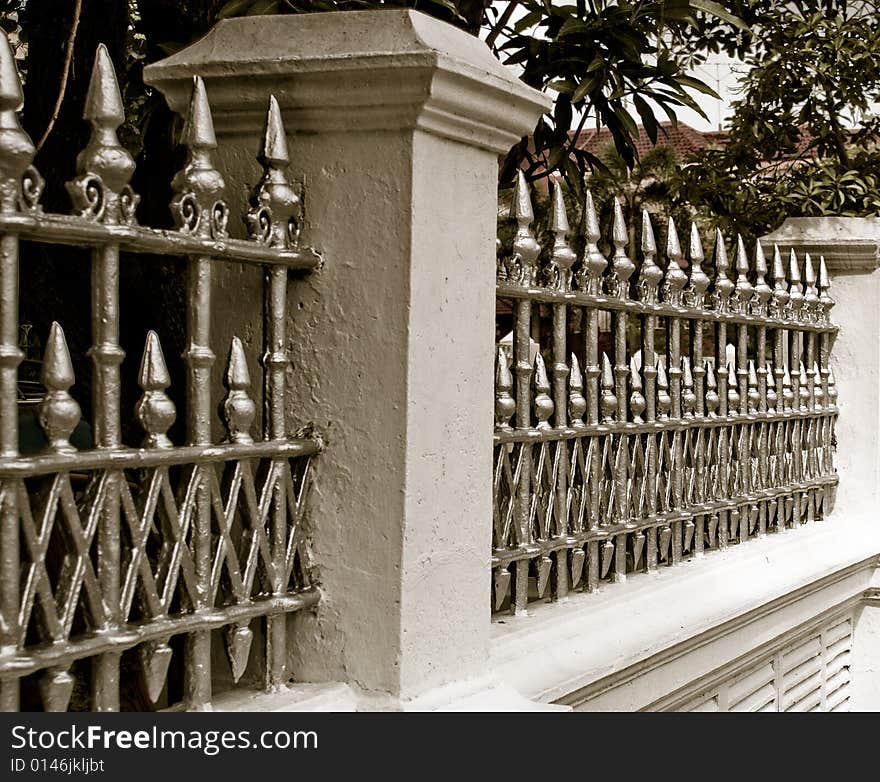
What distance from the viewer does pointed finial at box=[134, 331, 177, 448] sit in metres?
2.16

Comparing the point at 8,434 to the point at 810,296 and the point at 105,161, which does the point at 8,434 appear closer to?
the point at 105,161

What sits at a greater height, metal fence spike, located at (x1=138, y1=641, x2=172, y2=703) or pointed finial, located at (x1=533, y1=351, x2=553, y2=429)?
pointed finial, located at (x1=533, y1=351, x2=553, y2=429)

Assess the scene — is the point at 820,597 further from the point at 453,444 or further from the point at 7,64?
the point at 7,64

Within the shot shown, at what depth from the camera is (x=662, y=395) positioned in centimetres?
381

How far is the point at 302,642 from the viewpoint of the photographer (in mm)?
2471

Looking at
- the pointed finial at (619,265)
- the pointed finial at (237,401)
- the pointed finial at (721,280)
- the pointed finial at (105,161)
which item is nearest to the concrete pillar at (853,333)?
the pointed finial at (721,280)

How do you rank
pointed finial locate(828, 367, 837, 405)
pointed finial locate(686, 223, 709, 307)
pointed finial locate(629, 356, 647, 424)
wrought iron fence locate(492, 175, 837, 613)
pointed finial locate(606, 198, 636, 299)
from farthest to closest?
pointed finial locate(828, 367, 837, 405) → pointed finial locate(686, 223, 709, 307) → pointed finial locate(629, 356, 647, 424) → pointed finial locate(606, 198, 636, 299) → wrought iron fence locate(492, 175, 837, 613)

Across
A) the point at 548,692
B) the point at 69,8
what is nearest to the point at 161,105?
the point at 69,8

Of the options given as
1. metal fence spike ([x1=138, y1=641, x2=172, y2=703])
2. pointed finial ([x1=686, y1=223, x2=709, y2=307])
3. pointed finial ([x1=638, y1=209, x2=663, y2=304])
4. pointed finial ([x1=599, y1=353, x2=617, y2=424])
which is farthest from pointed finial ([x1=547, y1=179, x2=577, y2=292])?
metal fence spike ([x1=138, y1=641, x2=172, y2=703])

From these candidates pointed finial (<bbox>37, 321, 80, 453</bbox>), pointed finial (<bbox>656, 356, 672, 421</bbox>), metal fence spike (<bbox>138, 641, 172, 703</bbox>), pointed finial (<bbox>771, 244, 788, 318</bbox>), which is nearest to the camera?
pointed finial (<bbox>37, 321, 80, 453</bbox>)

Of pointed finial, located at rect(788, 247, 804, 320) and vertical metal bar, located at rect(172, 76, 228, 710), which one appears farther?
pointed finial, located at rect(788, 247, 804, 320)

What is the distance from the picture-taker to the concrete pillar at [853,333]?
209 inches

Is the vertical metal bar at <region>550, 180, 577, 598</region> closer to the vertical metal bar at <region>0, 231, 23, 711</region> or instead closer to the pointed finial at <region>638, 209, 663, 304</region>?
the pointed finial at <region>638, 209, 663, 304</region>
